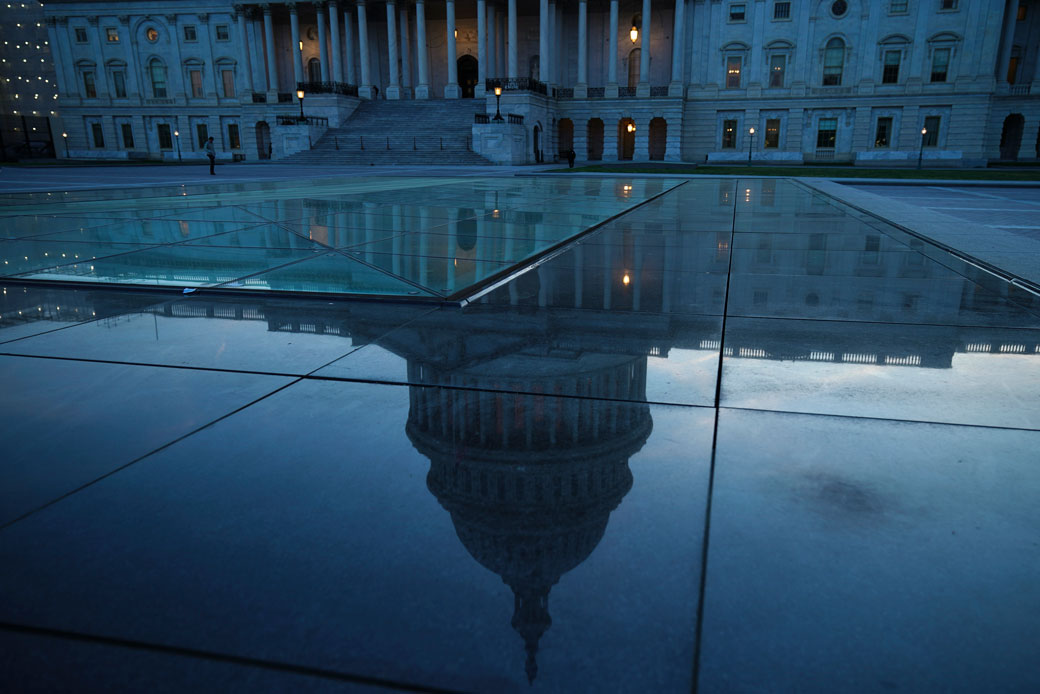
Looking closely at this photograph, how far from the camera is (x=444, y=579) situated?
2006mm

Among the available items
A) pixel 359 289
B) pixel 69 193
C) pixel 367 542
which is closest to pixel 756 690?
pixel 367 542

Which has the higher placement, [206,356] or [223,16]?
[223,16]

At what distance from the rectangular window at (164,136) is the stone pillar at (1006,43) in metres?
75.3

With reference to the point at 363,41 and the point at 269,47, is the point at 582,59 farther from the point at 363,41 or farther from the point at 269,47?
the point at 269,47

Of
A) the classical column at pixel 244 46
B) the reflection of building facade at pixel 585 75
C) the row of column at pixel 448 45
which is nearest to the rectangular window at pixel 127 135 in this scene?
the reflection of building facade at pixel 585 75

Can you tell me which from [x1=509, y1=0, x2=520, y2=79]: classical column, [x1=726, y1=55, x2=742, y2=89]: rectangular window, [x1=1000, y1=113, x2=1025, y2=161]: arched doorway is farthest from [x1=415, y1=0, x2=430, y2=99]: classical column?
[x1=1000, y1=113, x2=1025, y2=161]: arched doorway

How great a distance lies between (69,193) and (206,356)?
17748 mm

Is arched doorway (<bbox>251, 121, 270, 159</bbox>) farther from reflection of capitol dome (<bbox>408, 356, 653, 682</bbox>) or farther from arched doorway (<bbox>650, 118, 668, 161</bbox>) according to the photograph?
reflection of capitol dome (<bbox>408, 356, 653, 682</bbox>)

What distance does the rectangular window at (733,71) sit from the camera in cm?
5888

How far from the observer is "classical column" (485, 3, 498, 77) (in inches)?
2530

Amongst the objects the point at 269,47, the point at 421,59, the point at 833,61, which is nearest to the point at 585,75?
the point at 421,59

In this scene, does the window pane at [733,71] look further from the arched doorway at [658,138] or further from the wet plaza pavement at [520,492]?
the wet plaza pavement at [520,492]

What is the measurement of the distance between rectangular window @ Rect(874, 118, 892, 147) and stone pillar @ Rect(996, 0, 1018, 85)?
33.3 ft

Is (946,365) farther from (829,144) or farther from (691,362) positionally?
(829,144)
